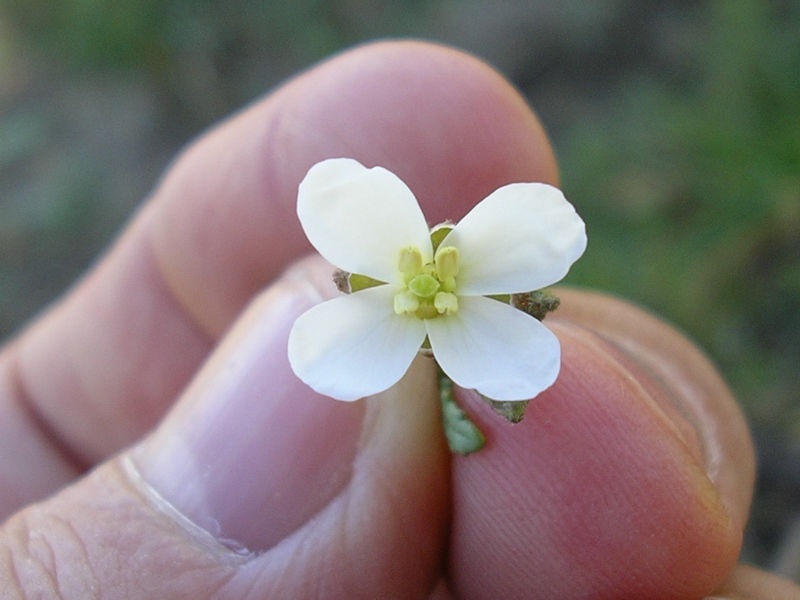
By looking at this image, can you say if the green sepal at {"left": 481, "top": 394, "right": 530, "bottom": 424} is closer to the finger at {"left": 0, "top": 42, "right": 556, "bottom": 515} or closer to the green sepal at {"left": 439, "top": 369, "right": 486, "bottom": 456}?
the green sepal at {"left": 439, "top": 369, "right": 486, "bottom": 456}

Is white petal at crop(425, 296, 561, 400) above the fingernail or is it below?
above

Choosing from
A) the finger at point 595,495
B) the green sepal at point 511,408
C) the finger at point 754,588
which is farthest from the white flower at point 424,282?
the finger at point 754,588

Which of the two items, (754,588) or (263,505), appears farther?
(754,588)

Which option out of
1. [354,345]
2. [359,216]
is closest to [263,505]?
[354,345]

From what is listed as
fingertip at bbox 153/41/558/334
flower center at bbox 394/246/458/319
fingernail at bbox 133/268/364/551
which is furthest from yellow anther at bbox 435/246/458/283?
fingertip at bbox 153/41/558/334

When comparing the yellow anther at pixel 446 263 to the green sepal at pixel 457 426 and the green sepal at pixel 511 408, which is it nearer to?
the green sepal at pixel 511 408

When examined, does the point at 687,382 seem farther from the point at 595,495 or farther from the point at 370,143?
the point at 370,143

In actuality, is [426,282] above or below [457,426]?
above
